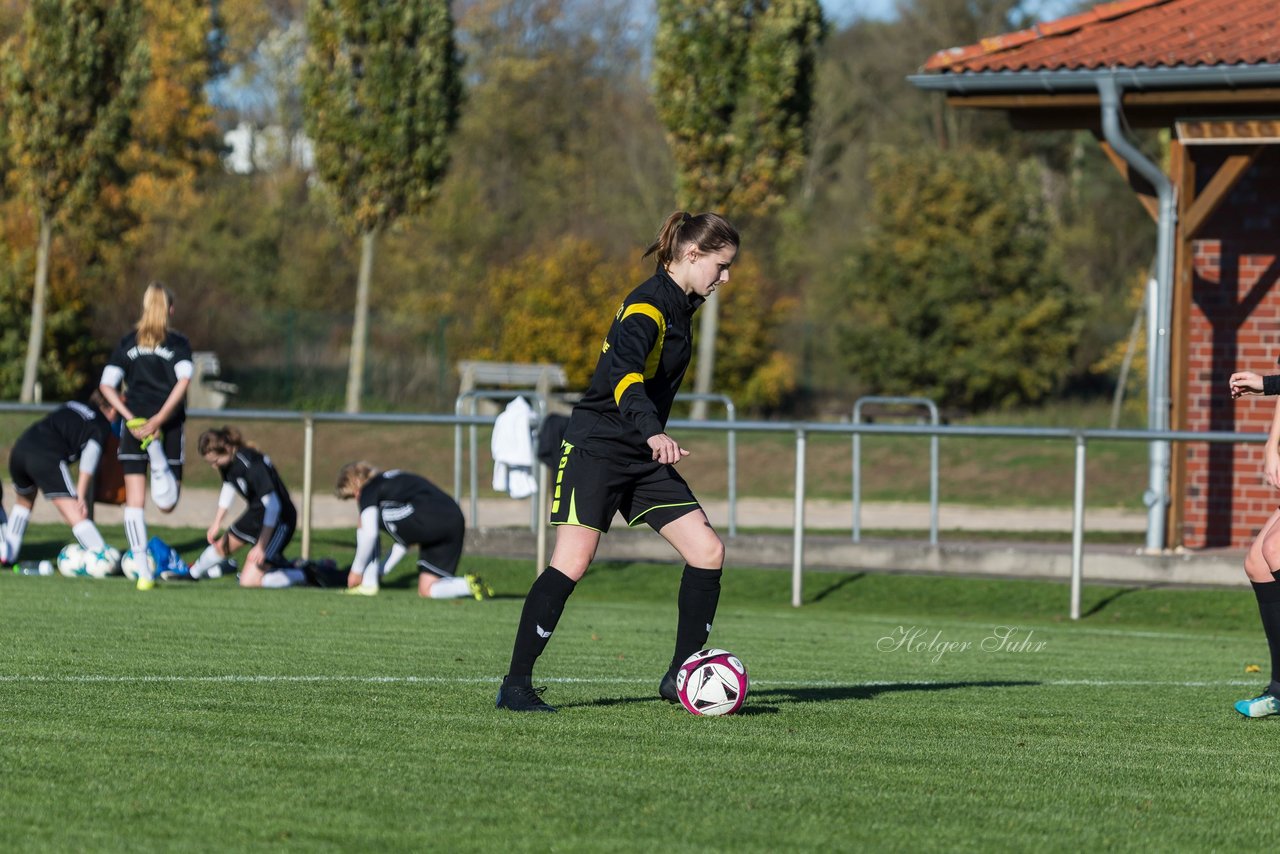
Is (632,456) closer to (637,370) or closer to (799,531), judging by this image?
(637,370)

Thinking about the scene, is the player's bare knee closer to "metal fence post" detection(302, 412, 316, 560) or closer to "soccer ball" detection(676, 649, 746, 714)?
"soccer ball" detection(676, 649, 746, 714)

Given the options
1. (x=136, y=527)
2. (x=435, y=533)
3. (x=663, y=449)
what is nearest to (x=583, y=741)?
(x=663, y=449)

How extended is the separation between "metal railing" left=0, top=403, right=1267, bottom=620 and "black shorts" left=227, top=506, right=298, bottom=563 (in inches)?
26.8

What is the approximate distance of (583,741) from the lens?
5586mm

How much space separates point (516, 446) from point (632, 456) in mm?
7305

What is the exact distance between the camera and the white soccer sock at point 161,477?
481 inches

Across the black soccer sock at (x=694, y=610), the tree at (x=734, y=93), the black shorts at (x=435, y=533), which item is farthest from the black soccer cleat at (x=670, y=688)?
the tree at (x=734, y=93)

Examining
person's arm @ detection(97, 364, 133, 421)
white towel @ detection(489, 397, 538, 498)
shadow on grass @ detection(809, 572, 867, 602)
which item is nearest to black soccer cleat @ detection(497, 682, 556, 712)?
person's arm @ detection(97, 364, 133, 421)

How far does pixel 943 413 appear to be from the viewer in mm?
34625

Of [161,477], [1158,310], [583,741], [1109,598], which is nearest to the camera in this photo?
[583,741]

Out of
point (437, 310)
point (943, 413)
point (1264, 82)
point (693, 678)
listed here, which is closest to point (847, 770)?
point (693, 678)

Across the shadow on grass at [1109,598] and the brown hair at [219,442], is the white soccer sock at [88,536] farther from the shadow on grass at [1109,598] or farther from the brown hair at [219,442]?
the shadow on grass at [1109,598]

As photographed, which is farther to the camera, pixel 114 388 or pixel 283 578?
pixel 283 578

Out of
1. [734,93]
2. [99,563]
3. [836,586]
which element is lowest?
[836,586]
